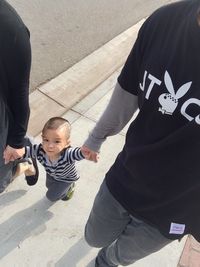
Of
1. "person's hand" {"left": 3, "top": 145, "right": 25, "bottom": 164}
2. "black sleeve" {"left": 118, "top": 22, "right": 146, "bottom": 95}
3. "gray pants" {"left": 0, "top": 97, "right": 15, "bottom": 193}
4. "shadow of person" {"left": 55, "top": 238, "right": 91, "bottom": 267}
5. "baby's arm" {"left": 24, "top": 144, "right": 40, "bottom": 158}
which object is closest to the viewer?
"black sleeve" {"left": 118, "top": 22, "right": 146, "bottom": 95}

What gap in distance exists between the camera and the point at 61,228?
297 centimetres

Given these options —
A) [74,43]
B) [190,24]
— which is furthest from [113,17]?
[190,24]

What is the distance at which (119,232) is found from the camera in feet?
7.18

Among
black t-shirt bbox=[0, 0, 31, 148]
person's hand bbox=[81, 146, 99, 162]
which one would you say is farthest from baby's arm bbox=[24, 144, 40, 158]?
person's hand bbox=[81, 146, 99, 162]

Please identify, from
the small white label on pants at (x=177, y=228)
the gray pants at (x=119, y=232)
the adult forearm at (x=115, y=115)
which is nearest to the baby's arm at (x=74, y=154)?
the adult forearm at (x=115, y=115)

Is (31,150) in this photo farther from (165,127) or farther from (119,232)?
(165,127)

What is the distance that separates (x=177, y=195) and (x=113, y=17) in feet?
14.9

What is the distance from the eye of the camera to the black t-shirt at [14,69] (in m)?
1.82

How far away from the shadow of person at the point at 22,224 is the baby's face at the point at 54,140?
700mm

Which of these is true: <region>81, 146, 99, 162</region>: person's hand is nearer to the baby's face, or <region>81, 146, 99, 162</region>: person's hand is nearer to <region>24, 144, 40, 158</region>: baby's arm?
the baby's face

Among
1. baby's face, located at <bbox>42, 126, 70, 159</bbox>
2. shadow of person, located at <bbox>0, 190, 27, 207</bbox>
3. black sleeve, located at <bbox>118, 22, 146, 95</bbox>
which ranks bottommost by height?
shadow of person, located at <bbox>0, 190, 27, 207</bbox>

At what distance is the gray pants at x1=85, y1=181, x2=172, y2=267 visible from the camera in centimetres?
203

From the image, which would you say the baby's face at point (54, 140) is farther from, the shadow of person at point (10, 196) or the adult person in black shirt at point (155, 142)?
the shadow of person at point (10, 196)

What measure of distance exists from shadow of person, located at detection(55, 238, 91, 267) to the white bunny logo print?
156 centimetres
